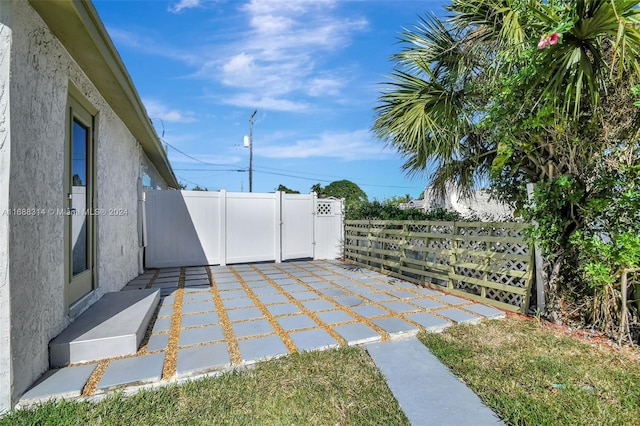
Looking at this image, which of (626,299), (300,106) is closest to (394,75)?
(626,299)

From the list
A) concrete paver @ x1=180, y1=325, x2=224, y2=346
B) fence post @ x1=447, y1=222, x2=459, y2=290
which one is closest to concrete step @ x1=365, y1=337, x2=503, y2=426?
concrete paver @ x1=180, y1=325, x2=224, y2=346

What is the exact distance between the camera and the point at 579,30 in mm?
2393

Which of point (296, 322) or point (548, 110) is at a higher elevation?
point (548, 110)

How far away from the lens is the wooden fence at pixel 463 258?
380 centimetres

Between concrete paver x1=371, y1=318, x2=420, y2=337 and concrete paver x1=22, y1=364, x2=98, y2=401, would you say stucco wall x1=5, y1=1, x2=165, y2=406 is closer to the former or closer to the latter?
concrete paver x1=22, y1=364, x2=98, y2=401

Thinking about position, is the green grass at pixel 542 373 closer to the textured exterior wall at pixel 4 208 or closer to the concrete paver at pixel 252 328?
the concrete paver at pixel 252 328

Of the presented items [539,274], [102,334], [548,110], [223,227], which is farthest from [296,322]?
[223,227]

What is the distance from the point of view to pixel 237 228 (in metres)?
7.58

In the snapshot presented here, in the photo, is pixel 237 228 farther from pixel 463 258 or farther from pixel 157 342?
pixel 463 258

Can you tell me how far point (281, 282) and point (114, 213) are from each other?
9.56 feet

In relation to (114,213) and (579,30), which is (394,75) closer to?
(579,30)

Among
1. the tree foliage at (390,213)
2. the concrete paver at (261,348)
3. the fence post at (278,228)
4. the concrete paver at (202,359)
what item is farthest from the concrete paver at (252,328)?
the fence post at (278,228)

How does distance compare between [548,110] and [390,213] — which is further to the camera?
[390,213]

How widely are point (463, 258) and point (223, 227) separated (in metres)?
5.49
